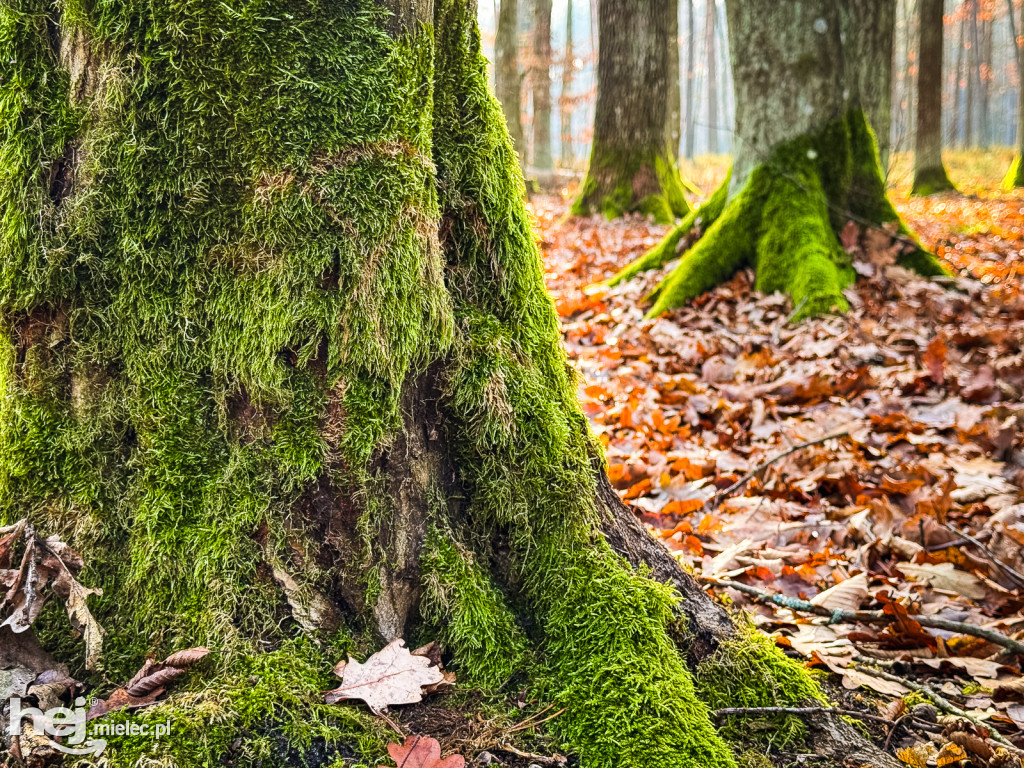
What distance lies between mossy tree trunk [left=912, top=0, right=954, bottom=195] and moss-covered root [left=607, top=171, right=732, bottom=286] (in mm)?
10313

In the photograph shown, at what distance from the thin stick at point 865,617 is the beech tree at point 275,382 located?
68cm

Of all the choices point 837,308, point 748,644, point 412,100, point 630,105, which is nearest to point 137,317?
point 412,100

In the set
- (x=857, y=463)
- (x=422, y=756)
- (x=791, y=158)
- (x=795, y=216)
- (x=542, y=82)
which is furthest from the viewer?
(x=542, y=82)

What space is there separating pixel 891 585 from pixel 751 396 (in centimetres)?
175

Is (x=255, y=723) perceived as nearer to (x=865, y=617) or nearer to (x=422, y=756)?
(x=422, y=756)

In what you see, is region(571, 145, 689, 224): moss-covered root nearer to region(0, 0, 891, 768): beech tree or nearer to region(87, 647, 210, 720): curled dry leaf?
region(0, 0, 891, 768): beech tree

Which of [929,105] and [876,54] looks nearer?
[876,54]

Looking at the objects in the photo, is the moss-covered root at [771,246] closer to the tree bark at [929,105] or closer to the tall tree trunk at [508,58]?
the tall tree trunk at [508,58]

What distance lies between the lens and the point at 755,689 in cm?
174

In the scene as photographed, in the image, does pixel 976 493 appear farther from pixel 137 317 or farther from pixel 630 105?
pixel 630 105

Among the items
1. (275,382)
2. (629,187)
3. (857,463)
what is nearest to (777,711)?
(275,382)

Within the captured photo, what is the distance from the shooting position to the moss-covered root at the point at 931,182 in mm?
15672

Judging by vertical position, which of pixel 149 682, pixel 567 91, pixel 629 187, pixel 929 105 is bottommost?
pixel 149 682

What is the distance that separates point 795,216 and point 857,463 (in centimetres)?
304
